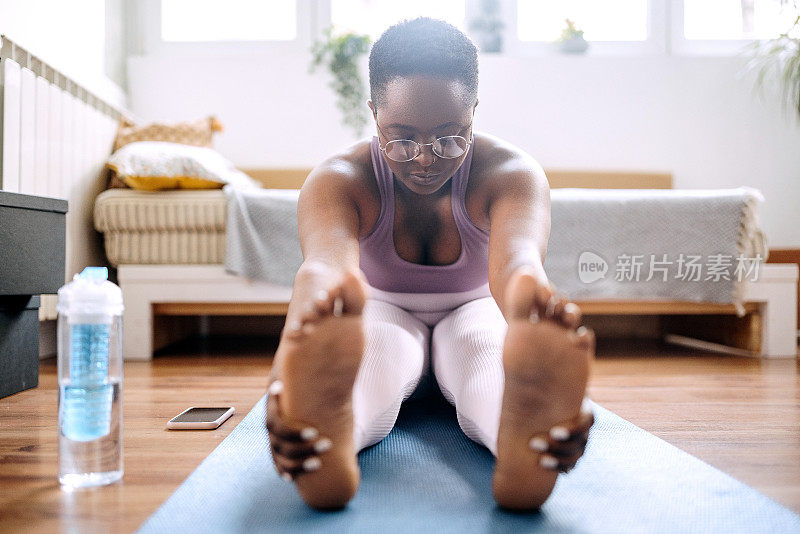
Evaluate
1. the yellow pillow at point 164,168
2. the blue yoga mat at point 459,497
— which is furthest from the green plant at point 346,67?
the blue yoga mat at point 459,497

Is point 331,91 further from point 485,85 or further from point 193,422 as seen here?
point 193,422

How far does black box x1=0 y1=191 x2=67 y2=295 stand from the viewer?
1.21 m

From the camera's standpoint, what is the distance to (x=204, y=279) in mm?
1963

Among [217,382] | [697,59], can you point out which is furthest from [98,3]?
[697,59]

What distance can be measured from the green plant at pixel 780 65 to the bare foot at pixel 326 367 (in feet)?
9.24

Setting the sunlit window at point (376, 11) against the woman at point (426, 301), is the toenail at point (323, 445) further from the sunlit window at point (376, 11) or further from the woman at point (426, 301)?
the sunlit window at point (376, 11)

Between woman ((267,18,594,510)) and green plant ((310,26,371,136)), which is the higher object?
green plant ((310,26,371,136))

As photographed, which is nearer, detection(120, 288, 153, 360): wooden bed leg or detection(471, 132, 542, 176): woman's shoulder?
detection(471, 132, 542, 176): woman's shoulder

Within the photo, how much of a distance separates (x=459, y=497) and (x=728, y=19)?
330 centimetres

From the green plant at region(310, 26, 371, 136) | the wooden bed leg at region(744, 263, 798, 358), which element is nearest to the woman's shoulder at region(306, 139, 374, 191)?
the wooden bed leg at region(744, 263, 798, 358)

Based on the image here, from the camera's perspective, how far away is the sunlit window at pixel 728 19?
3129 millimetres

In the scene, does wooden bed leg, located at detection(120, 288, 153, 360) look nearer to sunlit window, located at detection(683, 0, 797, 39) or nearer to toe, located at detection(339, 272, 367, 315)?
toe, located at detection(339, 272, 367, 315)

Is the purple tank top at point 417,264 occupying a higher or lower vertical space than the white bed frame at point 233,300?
higher

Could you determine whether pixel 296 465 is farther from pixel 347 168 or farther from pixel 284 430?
pixel 347 168
